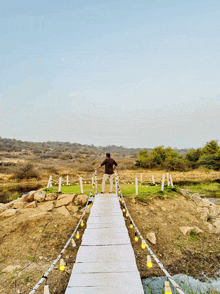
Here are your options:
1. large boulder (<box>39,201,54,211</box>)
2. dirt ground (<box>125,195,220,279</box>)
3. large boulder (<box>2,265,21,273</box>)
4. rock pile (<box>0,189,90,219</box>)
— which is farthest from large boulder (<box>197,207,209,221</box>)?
large boulder (<box>2,265,21,273</box>)

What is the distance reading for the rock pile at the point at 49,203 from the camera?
994 cm

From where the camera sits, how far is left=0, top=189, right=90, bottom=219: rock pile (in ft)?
32.6

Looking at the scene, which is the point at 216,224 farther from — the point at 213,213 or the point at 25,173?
the point at 25,173

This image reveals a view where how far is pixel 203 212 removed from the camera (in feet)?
37.5

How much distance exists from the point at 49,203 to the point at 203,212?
954 cm

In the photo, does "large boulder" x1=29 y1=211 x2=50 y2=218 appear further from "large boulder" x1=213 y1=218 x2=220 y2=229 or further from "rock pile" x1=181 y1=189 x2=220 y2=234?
"large boulder" x1=213 y1=218 x2=220 y2=229

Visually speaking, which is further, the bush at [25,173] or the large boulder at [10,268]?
the bush at [25,173]

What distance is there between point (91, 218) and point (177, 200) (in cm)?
715

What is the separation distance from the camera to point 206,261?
286 inches

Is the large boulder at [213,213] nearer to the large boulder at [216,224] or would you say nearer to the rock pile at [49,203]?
the large boulder at [216,224]

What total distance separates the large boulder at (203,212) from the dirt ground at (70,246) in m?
0.34

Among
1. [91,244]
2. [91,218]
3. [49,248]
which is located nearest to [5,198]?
[49,248]

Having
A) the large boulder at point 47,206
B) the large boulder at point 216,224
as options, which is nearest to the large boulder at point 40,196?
the large boulder at point 47,206

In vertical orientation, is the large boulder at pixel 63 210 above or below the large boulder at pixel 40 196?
below
